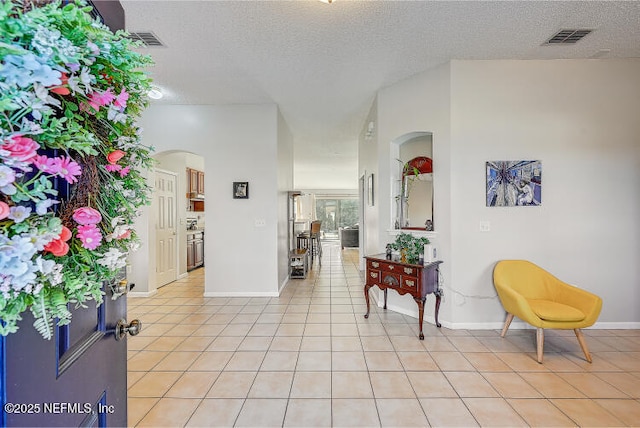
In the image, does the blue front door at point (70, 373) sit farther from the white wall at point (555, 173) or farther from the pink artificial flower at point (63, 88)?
the white wall at point (555, 173)

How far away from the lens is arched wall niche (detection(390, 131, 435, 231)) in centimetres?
379

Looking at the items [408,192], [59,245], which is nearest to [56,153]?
[59,245]

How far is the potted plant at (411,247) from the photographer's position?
3188 millimetres

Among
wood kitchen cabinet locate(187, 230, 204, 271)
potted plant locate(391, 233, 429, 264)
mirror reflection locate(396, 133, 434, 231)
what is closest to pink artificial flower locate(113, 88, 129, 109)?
potted plant locate(391, 233, 429, 264)

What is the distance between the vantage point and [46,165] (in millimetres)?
528

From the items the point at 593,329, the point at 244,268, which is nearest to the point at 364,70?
the point at 244,268

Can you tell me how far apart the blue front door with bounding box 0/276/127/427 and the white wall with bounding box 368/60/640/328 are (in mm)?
3079

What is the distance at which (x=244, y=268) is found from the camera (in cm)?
449

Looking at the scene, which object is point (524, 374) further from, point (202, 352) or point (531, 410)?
point (202, 352)

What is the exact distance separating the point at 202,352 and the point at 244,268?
1.81 m

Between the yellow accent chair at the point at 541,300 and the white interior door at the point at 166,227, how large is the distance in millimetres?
4846

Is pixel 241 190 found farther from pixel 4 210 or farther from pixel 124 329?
pixel 4 210

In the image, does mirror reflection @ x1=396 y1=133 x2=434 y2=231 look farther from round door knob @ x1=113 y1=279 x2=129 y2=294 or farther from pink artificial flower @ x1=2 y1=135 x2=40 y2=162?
pink artificial flower @ x1=2 y1=135 x2=40 y2=162

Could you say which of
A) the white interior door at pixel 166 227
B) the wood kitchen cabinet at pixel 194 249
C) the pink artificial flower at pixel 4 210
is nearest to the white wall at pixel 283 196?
the white interior door at pixel 166 227
